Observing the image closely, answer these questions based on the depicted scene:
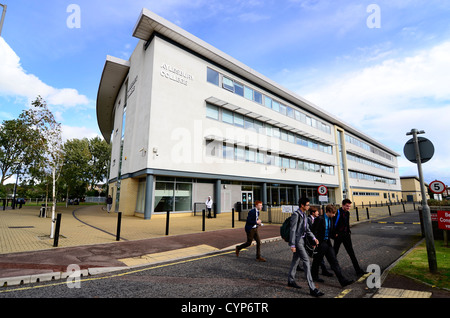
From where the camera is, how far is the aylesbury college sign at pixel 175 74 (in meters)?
19.0

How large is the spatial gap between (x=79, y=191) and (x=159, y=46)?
37407 mm

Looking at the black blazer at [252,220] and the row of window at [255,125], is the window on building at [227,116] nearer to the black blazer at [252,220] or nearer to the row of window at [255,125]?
the row of window at [255,125]

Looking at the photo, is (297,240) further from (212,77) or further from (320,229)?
(212,77)

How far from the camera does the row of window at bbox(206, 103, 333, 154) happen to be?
22.2 m

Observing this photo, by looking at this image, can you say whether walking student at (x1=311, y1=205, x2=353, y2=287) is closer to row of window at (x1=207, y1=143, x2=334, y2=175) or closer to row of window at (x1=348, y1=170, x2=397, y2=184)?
row of window at (x1=207, y1=143, x2=334, y2=175)

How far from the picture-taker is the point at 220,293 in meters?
3.95

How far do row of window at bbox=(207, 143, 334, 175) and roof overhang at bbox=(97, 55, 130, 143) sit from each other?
15186 mm

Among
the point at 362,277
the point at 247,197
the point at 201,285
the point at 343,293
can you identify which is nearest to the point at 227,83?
the point at 247,197

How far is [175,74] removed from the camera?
1970 cm

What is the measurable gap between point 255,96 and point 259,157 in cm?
761

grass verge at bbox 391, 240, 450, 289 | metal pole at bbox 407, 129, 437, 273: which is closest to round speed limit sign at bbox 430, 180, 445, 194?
grass verge at bbox 391, 240, 450, 289

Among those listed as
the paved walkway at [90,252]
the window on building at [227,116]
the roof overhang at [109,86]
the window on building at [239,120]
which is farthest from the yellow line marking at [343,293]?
the roof overhang at [109,86]
